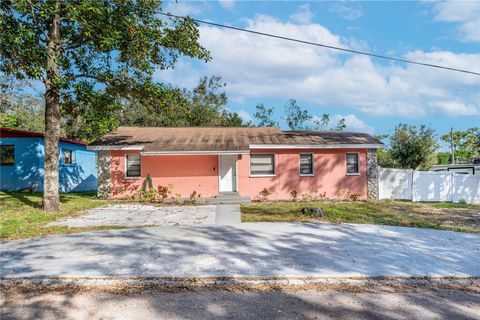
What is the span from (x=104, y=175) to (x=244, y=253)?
11.4 metres

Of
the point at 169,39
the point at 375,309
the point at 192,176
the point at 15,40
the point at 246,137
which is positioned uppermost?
the point at 169,39

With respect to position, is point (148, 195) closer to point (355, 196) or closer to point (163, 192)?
point (163, 192)

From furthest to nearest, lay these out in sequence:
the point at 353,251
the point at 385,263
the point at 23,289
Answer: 1. the point at 353,251
2. the point at 385,263
3. the point at 23,289

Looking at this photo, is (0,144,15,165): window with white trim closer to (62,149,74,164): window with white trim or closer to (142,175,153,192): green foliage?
(62,149,74,164): window with white trim

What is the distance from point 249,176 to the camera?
53.5 ft

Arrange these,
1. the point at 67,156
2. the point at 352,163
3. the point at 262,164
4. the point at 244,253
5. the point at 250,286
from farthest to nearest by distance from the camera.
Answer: the point at 67,156, the point at 352,163, the point at 262,164, the point at 244,253, the point at 250,286

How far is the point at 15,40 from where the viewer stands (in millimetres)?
9594

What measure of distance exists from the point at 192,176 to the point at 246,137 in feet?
12.0

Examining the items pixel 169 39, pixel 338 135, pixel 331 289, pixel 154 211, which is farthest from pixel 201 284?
pixel 338 135

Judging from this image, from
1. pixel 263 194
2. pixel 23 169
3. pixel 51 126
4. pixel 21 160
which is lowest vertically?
pixel 263 194

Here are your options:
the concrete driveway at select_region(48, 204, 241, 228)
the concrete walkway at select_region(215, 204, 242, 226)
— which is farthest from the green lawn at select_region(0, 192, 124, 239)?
the concrete walkway at select_region(215, 204, 242, 226)

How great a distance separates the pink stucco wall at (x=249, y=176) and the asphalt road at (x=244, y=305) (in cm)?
1160

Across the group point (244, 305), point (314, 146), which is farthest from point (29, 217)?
point (314, 146)

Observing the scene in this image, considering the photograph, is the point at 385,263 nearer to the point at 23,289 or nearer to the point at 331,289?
the point at 331,289
